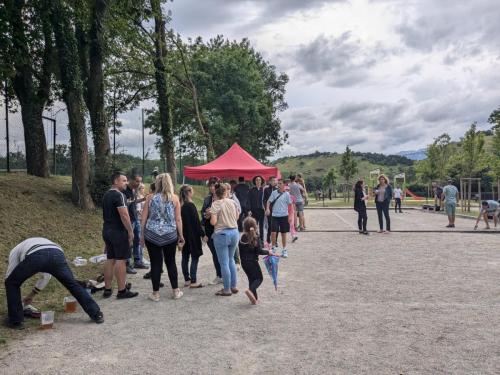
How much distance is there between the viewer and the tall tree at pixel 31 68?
1356cm

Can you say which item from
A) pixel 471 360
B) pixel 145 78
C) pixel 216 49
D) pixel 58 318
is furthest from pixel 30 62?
pixel 216 49

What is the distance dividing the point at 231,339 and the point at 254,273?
60.7 inches

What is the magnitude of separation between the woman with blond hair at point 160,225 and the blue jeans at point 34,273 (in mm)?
1199

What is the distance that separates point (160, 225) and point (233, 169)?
10.1 metres

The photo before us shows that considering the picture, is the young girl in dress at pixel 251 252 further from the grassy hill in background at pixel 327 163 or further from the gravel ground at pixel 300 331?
the grassy hill in background at pixel 327 163

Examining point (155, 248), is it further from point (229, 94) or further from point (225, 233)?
point (229, 94)

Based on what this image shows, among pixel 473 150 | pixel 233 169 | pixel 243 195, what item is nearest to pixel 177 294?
pixel 243 195

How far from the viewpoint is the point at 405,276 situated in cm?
787

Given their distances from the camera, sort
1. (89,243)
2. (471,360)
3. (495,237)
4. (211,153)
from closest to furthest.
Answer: (471,360), (89,243), (495,237), (211,153)

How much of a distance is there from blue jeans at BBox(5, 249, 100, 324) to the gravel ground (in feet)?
1.28

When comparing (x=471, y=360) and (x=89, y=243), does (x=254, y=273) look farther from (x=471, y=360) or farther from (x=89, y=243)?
(x=89, y=243)

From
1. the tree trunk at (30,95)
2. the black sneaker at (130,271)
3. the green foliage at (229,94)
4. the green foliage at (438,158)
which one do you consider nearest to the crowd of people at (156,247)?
the black sneaker at (130,271)

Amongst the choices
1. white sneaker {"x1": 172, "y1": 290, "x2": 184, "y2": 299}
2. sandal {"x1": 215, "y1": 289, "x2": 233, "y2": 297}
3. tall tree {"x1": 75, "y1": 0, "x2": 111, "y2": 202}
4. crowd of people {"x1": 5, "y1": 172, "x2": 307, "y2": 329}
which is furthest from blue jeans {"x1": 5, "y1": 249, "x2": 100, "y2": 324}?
tall tree {"x1": 75, "y1": 0, "x2": 111, "y2": 202}

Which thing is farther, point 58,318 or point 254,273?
point 254,273
